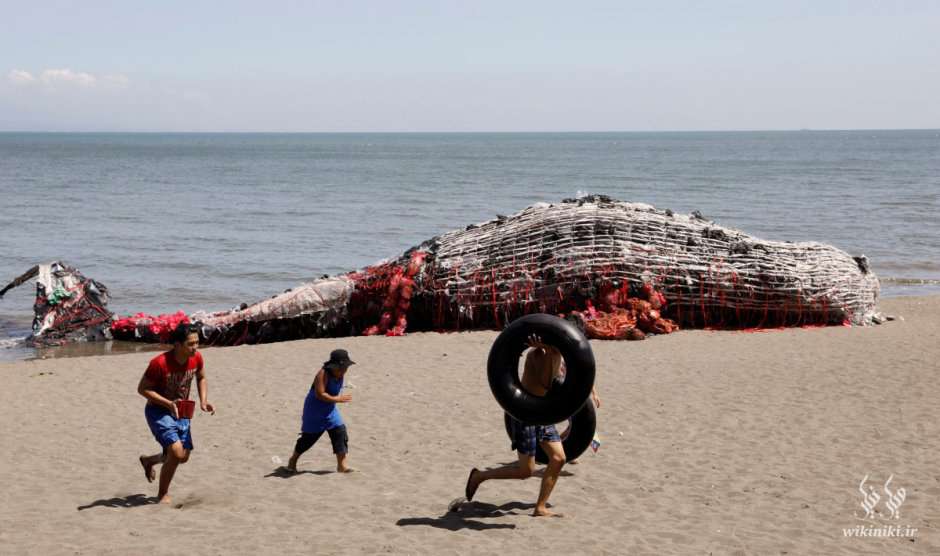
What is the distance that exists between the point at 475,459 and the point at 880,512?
11.3ft

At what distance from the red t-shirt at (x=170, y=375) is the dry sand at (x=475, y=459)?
94 cm

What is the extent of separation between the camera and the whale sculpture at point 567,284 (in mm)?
14359

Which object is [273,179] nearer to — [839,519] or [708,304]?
[708,304]

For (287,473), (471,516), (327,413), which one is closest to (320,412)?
(327,413)

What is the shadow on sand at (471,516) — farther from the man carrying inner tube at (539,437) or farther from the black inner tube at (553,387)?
the black inner tube at (553,387)

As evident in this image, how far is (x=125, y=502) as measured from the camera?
24.1ft

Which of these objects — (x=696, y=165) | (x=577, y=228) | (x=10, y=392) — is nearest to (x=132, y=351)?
(x=10, y=392)

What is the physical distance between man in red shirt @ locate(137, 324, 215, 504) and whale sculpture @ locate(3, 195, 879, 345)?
7559 mm

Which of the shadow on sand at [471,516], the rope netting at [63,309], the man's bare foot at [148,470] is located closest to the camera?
the shadow on sand at [471,516]

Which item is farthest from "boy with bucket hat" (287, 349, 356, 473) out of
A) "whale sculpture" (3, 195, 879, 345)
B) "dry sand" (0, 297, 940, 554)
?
"whale sculpture" (3, 195, 879, 345)

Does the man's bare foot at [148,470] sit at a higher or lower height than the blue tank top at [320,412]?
lower

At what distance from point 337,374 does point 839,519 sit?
14.0 ft

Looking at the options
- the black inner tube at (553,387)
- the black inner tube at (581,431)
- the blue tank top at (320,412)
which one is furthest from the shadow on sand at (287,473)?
the black inner tube at (553,387)

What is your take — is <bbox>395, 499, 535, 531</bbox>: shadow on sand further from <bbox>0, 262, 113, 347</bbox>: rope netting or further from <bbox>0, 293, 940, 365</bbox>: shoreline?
<bbox>0, 262, 113, 347</bbox>: rope netting
